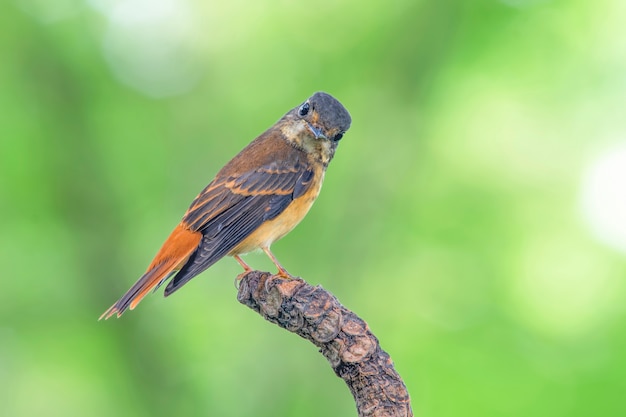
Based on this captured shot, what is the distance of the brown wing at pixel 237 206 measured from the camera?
507 centimetres

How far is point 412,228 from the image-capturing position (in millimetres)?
11828

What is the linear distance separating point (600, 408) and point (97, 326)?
689 centimetres

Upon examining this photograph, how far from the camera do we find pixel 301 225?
11.2 m

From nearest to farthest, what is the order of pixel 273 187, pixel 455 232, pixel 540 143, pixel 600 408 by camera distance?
pixel 273 187 → pixel 600 408 → pixel 540 143 → pixel 455 232

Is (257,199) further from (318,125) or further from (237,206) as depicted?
(318,125)

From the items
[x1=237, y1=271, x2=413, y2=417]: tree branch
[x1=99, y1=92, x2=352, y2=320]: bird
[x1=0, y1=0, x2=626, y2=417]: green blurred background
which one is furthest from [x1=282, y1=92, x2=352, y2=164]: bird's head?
[x1=0, y1=0, x2=626, y2=417]: green blurred background

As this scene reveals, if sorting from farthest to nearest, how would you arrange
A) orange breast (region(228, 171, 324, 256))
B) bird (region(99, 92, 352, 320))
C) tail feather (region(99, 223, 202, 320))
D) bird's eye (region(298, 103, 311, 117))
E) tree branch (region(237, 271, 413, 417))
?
bird's eye (region(298, 103, 311, 117))
orange breast (region(228, 171, 324, 256))
bird (region(99, 92, 352, 320))
tail feather (region(99, 223, 202, 320))
tree branch (region(237, 271, 413, 417))

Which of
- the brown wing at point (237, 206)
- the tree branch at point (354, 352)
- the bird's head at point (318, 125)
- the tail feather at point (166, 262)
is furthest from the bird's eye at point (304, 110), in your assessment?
the tree branch at point (354, 352)

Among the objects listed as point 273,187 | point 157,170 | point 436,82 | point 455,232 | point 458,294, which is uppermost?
point 436,82

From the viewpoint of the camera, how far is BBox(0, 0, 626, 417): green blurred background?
33.7 ft

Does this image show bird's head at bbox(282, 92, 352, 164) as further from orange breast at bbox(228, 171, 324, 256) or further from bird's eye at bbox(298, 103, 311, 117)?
orange breast at bbox(228, 171, 324, 256)

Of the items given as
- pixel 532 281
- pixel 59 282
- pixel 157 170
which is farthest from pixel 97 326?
pixel 532 281

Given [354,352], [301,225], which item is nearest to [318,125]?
[354,352]

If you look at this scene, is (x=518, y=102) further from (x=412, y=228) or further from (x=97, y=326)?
(x=97, y=326)
